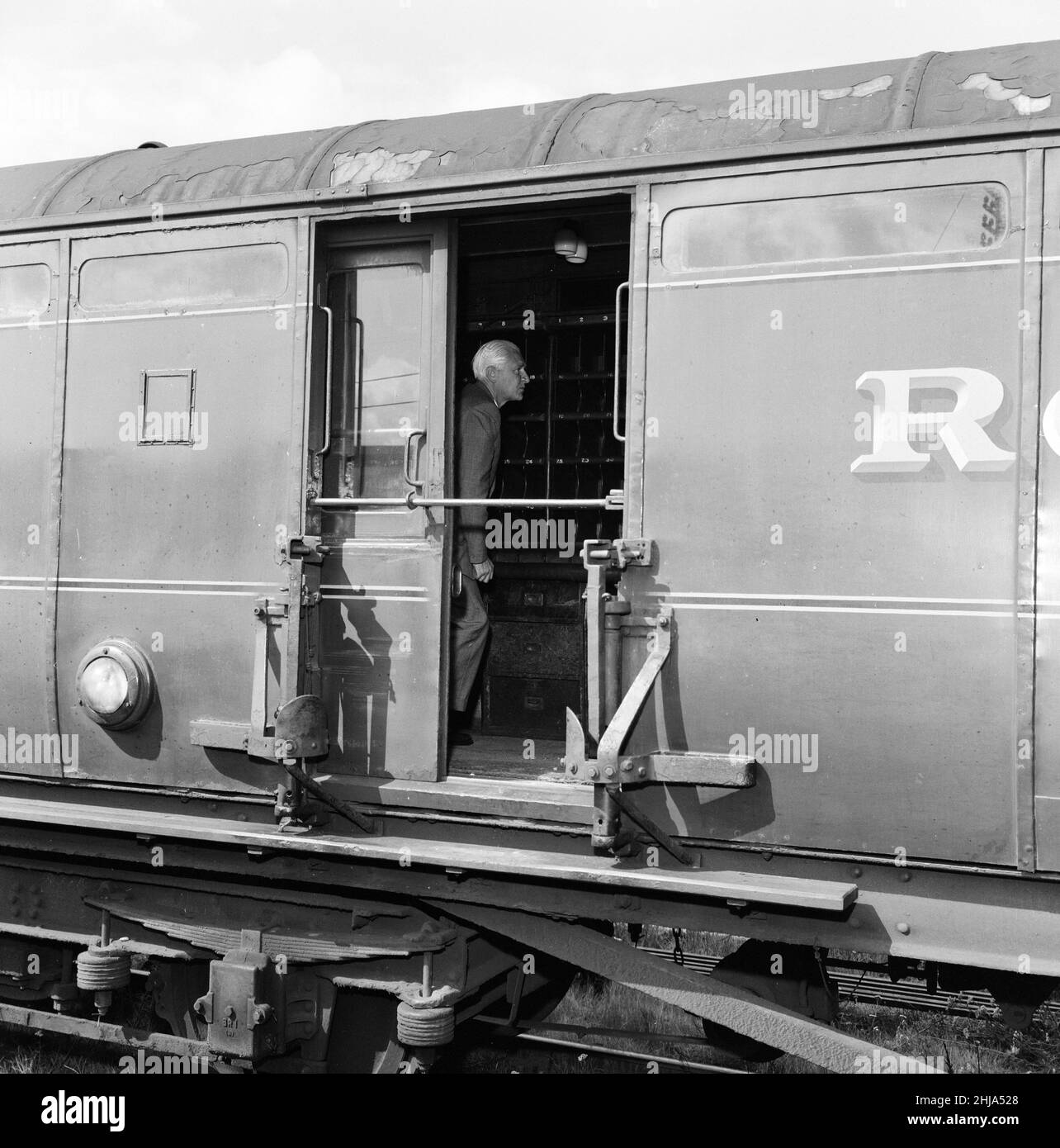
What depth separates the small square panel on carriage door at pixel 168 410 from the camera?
15.9ft

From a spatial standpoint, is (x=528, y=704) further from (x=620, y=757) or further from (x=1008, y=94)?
(x=1008, y=94)

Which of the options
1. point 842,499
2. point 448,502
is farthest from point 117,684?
point 842,499

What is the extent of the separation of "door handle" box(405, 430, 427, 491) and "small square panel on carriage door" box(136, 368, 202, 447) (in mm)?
862

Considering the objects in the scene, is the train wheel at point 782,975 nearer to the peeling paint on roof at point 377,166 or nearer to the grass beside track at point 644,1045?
the grass beside track at point 644,1045

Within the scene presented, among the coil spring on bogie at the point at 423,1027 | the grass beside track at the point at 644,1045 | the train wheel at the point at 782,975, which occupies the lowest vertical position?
the grass beside track at the point at 644,1045

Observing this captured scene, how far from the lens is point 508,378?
5.65 meters

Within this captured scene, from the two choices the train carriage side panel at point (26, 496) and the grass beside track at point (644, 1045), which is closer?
the train carriage side panel at point (26, 496)

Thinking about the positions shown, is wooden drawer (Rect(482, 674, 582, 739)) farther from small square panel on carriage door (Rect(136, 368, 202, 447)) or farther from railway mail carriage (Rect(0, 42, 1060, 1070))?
small square panel on carriage door (Rect(136, 368, 202, 447))

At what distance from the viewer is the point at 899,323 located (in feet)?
12.7

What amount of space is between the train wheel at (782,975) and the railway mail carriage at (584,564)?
0.02 m

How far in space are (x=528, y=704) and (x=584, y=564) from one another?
210 centimetres

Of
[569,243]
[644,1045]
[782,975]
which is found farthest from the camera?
[644,1045]

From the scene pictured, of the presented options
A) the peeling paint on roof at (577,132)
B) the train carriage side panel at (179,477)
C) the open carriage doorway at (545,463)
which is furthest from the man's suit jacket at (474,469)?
the peeling paint on roof at (577,132)
